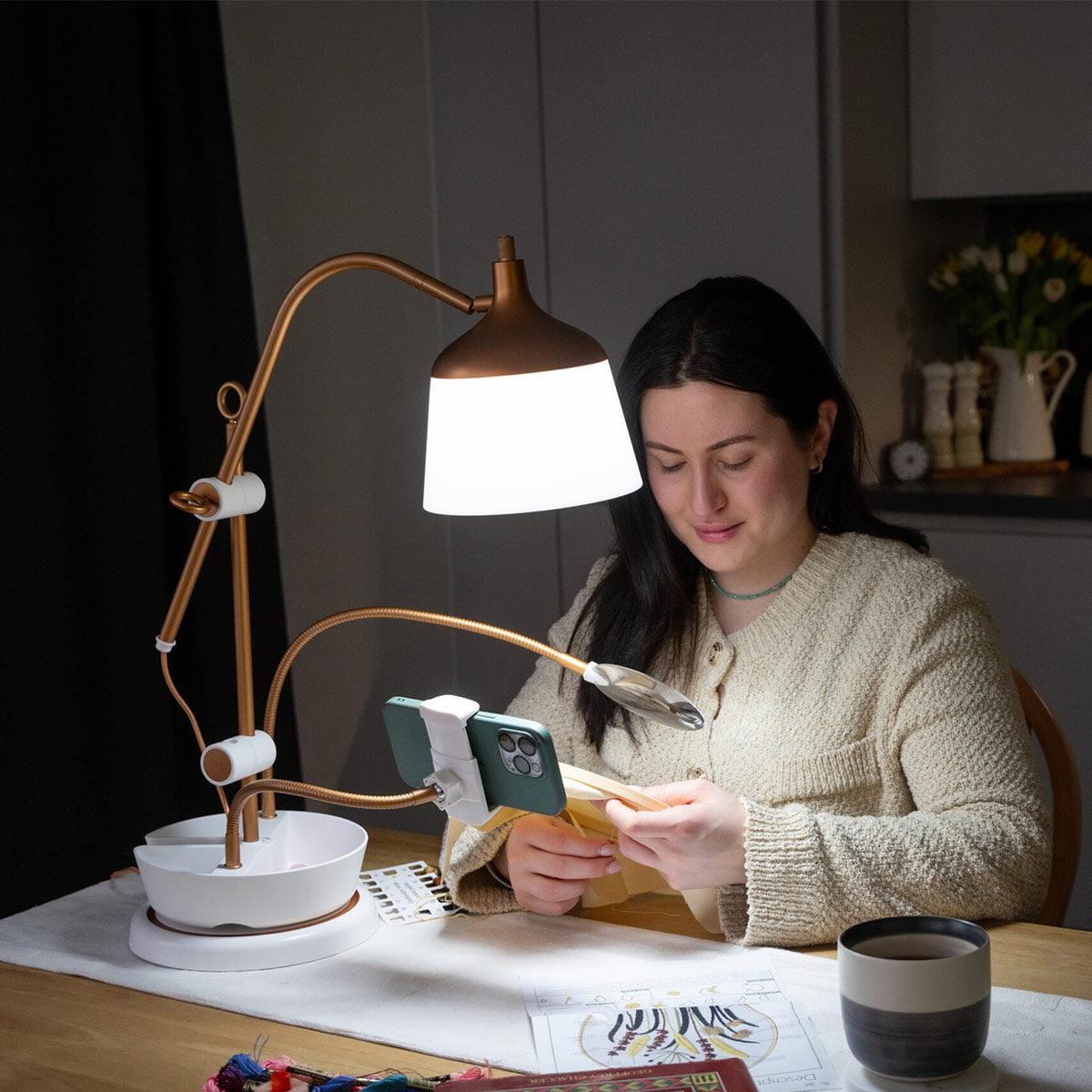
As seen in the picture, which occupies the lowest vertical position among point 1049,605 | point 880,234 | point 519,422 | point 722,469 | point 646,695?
point 1049,605

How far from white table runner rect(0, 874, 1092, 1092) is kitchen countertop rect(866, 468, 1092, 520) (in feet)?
5.21

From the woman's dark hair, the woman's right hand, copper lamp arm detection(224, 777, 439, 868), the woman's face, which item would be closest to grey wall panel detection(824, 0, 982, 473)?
the woman's dark hair

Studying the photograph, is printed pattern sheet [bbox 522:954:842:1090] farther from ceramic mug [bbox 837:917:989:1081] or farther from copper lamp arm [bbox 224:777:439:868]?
copper lamp arm [bbox 224:777:439:868]

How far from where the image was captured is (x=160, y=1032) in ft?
3.84

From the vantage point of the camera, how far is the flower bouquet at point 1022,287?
118 inches

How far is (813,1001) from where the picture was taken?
1164 millimetres

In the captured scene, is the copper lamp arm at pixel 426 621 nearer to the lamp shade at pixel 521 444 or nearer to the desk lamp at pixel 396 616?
the desk lamp at pixel 396 616

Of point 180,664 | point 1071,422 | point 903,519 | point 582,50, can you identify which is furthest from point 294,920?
point 1071,422

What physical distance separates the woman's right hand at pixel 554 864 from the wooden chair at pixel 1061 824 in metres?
0.46

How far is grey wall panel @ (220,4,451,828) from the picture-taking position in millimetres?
3193

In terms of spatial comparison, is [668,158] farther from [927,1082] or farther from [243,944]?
[927,1082]

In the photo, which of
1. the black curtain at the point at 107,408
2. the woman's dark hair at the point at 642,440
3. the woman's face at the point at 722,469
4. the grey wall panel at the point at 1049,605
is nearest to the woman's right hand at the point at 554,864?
the woman's dark hair at the point at 642,440

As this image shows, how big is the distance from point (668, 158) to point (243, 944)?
1.99 m

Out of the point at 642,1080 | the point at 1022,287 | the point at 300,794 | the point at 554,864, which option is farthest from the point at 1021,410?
the point at 642,1080
